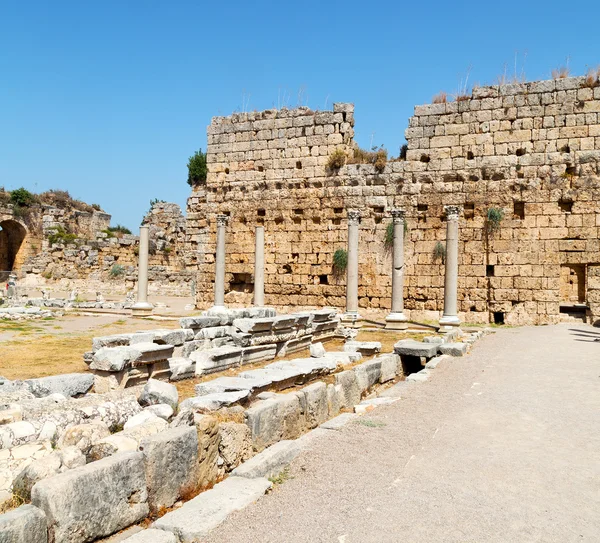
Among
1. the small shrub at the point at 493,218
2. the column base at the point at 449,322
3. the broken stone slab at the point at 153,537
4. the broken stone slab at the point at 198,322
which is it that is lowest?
the broken stone slab at the point at 153,537

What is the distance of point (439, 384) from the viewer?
8.45m

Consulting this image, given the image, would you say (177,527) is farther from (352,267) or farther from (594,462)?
(352,267)

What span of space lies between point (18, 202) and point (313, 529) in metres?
35.0

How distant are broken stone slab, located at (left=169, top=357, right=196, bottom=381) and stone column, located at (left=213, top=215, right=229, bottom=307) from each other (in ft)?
34.0

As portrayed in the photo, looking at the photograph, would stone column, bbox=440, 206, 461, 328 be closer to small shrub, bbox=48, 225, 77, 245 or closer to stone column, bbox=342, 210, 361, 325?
stone column, bbox=342, 210, 361, 325

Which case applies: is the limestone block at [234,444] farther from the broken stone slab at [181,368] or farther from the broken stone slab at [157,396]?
the broken stone slab at [181,368]

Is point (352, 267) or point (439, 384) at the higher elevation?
point (352, 267)

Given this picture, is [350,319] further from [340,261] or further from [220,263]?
[220,263]

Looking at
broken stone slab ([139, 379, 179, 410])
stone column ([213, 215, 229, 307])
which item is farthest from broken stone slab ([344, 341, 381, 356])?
stone column ([213, 215, 229, 307])

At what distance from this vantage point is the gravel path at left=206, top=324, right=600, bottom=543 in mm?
3607

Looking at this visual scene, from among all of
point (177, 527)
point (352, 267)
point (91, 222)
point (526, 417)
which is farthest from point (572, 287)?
point (91, 222)

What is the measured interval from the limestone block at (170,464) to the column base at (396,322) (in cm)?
1229

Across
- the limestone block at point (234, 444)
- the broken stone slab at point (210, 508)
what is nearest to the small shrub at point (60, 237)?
the limestone block at point (234, 444)

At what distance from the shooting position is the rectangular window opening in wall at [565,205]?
55.7ft
